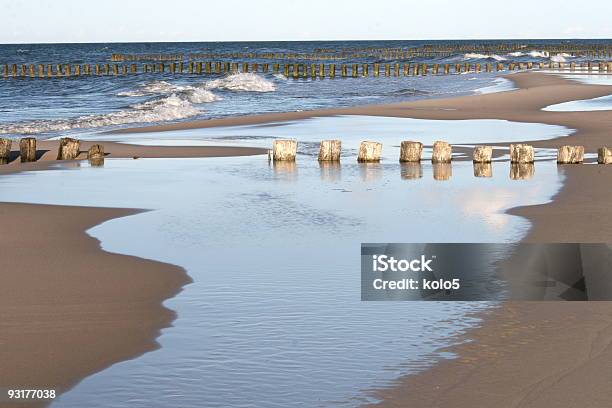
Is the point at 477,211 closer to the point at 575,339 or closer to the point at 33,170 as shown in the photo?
the point at 575,339

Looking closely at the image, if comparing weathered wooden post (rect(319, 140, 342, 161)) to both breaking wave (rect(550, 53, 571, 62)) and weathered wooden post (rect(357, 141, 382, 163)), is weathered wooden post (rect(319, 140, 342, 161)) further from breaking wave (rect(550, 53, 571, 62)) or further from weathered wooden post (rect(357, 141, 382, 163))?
breaking wave (rect(550, 53, 571, 62))

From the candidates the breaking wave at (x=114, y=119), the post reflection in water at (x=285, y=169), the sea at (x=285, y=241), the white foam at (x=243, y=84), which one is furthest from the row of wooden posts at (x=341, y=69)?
the post reflection in water at (x=285, y=169)

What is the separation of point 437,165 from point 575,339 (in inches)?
423

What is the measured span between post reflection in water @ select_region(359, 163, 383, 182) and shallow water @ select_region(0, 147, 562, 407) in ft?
0.11

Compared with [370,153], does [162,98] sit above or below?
above

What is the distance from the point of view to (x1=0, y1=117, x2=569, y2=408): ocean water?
6.64 metres

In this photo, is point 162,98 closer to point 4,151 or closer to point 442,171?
point 4,151

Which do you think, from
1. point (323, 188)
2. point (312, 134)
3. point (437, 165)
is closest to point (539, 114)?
point (312, 134)

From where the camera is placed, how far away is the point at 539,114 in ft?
102

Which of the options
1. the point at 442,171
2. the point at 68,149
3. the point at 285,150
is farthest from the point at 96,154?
the point at 442,171

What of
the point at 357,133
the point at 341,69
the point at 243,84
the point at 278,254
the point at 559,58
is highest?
the point at 559,58

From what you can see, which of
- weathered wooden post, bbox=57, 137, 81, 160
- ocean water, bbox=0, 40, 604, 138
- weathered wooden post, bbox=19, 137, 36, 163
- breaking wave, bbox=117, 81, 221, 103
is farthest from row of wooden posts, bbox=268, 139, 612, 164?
breaking wave, bbox=117, 81, 221, 103

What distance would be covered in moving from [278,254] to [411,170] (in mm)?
7423

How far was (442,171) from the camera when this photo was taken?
17.3 meters
